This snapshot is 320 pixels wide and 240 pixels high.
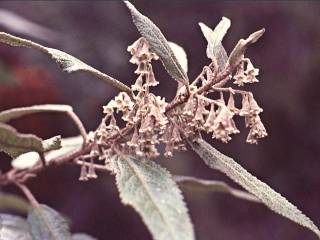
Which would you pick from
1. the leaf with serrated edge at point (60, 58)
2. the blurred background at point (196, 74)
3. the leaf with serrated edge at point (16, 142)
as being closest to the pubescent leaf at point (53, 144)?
the leaf with serrated edge at point (16, 142)

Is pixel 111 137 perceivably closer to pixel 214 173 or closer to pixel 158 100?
pixel 158 100

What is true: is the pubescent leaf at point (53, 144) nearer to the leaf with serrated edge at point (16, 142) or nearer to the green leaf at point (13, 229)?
the leaf with serrated edge at point (16, 142)

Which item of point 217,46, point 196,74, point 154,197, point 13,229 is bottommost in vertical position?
point 154,197

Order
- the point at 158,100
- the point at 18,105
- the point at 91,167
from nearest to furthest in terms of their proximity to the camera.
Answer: the point at 158,100 → the point at 91,167 → the point at 18,105

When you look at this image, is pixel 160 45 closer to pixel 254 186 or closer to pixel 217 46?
pixel 217 46

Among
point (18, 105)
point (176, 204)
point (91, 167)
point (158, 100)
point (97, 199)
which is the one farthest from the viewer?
point (97, 199)

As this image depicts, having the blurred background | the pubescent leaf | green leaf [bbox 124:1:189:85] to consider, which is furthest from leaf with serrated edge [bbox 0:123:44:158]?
the blurred background

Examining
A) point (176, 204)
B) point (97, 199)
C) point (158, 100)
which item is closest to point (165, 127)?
point (158, 100)

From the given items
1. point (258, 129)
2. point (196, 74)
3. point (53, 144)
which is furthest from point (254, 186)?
point (196, 74)
